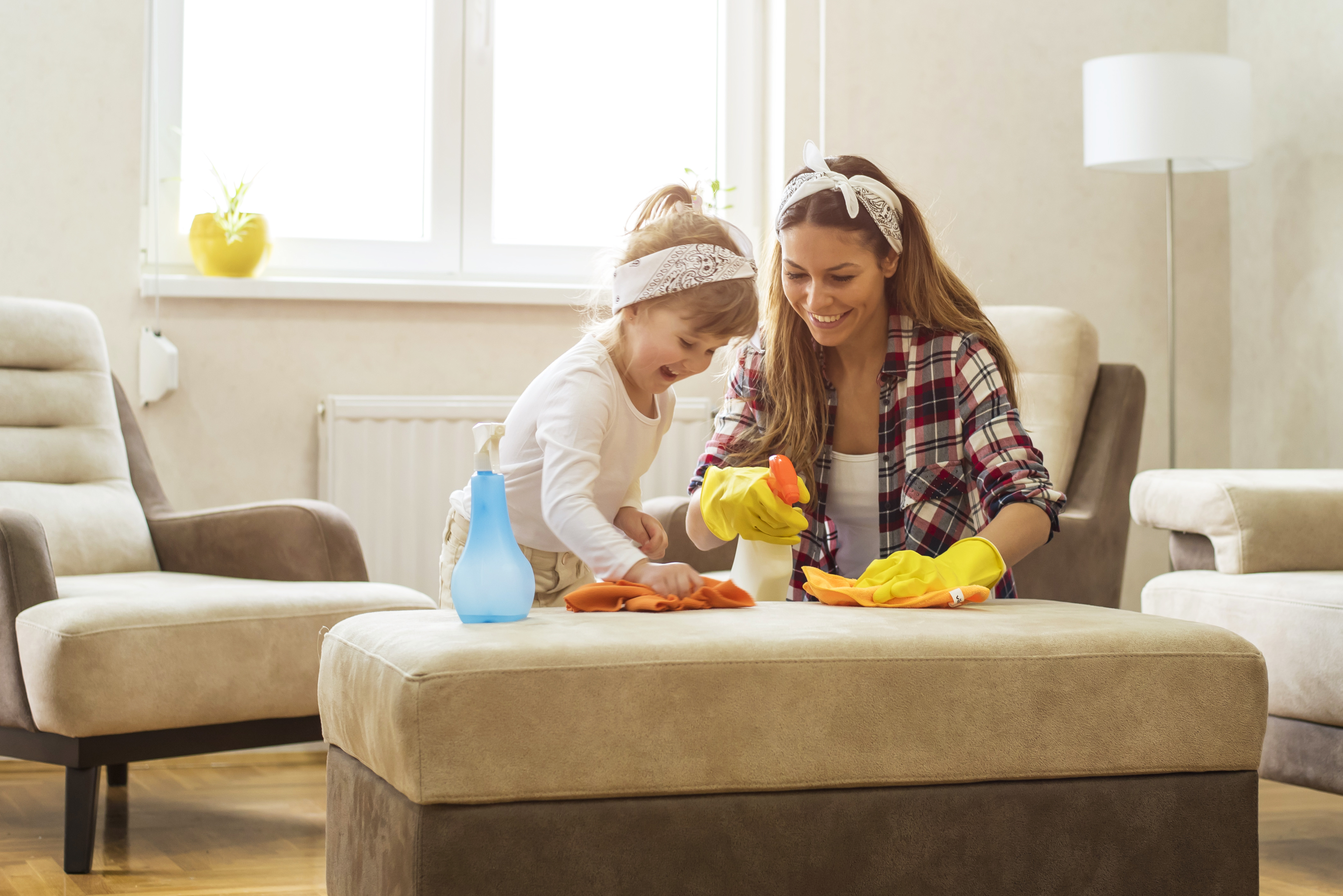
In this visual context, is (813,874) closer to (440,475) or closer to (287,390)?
(440,475)

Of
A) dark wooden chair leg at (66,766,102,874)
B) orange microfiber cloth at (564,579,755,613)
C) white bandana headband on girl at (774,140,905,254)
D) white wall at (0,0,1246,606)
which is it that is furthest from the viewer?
white wall at (0,0,1246,606)

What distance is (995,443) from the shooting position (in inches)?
61.7

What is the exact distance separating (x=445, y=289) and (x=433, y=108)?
48cm

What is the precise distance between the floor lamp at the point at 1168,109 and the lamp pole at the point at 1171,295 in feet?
0.40

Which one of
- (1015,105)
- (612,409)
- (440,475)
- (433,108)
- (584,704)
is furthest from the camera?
(1015,105)

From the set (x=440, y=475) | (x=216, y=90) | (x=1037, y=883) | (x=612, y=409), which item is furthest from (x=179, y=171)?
(x=1037, y=883)

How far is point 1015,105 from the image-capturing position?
3.30 m

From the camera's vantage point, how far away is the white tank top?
1.71 metres

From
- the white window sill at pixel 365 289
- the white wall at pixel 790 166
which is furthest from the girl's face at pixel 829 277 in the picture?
the white wall at pixel 790 166

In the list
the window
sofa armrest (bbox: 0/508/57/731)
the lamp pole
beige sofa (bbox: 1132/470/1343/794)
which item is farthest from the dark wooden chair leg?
the lamp pole

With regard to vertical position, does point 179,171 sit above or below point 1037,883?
above

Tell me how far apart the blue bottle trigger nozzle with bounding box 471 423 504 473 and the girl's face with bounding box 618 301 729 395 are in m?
0.39

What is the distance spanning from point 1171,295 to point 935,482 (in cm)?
187

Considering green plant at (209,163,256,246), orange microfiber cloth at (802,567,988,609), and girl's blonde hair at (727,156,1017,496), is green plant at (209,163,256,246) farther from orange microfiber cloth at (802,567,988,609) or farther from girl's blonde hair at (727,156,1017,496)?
orange microfiber cloth at (802,567,988,609)
